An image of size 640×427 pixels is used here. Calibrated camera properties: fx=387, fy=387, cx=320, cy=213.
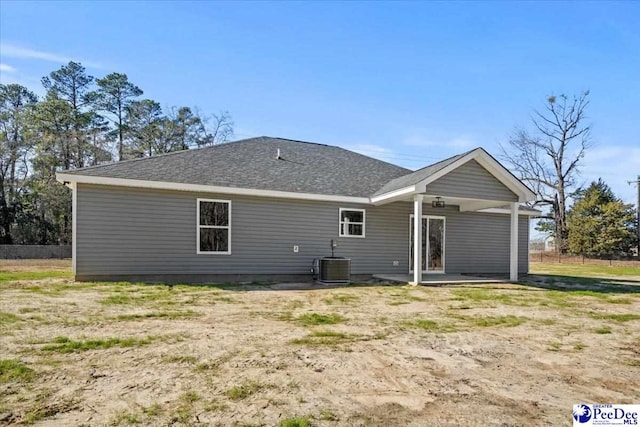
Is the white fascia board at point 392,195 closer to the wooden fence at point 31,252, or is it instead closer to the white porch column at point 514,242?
the white porch column at point 514,242

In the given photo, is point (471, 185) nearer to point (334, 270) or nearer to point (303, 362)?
point (334, 270)

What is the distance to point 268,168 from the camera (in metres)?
12.4

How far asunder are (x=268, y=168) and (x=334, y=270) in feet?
13.1

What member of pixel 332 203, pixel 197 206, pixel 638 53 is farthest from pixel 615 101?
pixel 197 206

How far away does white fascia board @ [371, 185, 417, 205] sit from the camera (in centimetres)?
1039

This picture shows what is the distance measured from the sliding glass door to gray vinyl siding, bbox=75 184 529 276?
0.68 feet

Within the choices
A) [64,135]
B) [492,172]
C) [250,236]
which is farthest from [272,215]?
[64,135]

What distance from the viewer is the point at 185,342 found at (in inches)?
172

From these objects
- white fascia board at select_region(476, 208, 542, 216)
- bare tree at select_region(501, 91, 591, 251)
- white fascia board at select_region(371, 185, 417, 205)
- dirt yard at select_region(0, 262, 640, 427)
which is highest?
bare tree at select_region(501, 91, 591, 251)

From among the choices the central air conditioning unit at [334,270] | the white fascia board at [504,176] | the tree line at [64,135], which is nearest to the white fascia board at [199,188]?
the central air conditioning unit at [334,270]

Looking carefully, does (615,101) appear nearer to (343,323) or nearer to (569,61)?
(569,61)

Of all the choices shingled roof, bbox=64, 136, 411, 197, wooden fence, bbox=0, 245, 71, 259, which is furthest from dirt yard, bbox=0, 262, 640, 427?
wooden fence, bbox=0, 245, 71, 259

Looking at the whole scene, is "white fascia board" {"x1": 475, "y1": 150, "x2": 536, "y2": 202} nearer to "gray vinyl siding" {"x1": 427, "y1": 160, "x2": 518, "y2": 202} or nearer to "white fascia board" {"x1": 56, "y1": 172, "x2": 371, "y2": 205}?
"gray vinyl siding" {"x1": 427, "y1": 160, "x2": 518, "y2": 202}

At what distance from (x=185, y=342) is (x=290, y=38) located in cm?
1059
